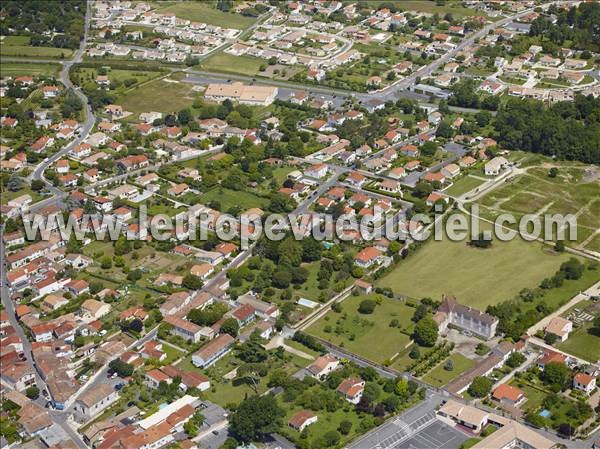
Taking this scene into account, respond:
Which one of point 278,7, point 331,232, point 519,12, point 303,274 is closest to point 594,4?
point 519,12

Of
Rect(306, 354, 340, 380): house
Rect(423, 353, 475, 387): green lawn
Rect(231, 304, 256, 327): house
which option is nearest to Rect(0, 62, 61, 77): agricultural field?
Rect(231, 304, 256, 327): house

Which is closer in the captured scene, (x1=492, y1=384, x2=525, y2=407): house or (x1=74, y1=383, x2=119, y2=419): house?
(x1=492, y1=384, x2=525, y2=407): house

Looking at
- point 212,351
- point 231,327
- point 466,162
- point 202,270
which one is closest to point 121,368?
point 212,351

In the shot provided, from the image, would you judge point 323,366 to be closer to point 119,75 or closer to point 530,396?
point 530,396

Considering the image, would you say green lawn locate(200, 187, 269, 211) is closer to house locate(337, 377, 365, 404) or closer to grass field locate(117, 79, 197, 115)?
grass field locate(117, 79, 197, 115)

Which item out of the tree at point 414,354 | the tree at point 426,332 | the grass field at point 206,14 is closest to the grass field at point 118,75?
the grass field at point 206,14

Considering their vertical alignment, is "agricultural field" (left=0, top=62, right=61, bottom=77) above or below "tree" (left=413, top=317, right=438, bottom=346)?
above
